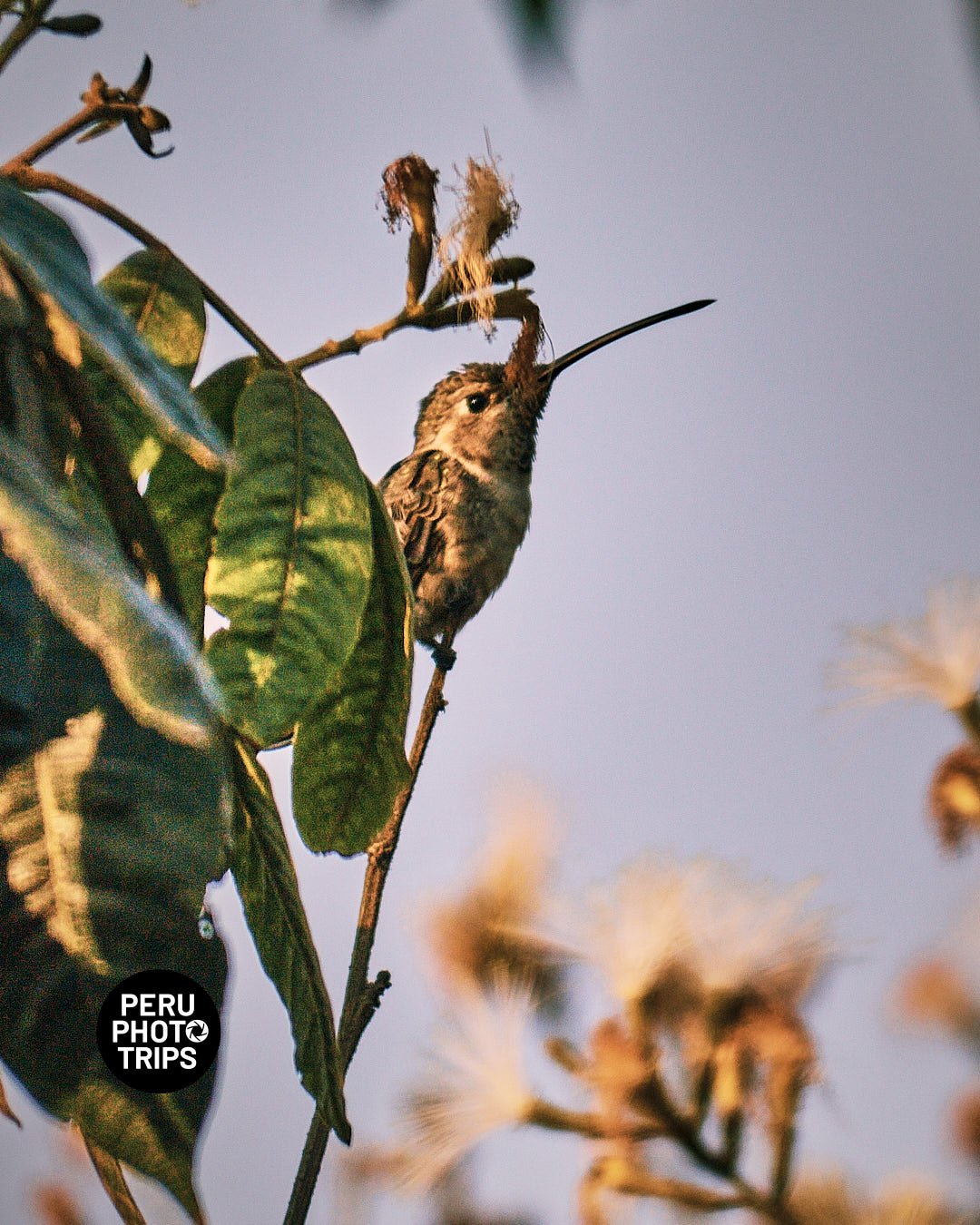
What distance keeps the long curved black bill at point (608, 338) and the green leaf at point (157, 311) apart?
2.26 ft

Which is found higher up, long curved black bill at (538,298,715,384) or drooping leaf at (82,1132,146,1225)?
long curved black bill at (538,298,715,384)

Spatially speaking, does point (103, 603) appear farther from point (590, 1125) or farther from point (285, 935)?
point (590, 1125)

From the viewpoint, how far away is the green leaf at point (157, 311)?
2.43 ft

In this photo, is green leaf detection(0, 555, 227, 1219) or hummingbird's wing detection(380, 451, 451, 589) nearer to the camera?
green leaf detection(0, 555, 227, 1219)

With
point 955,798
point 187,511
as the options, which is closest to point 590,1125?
point 955,798

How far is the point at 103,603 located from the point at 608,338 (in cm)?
117

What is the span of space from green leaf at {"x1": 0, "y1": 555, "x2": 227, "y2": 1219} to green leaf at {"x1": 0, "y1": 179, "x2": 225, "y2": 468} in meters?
0.10

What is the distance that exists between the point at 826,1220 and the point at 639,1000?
9.4 inches

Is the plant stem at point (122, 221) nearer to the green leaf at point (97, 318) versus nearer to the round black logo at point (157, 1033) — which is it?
the green leaf at point (97, 318)

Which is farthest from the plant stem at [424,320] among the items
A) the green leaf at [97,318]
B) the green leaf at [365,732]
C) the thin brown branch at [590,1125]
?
the thin brown branch at [590,1125]

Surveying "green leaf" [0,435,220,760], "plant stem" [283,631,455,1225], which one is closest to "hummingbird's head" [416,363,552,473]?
"plant stem" [283,631,455,1225]

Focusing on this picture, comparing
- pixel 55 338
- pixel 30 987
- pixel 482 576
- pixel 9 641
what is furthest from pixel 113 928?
pixel 482 576

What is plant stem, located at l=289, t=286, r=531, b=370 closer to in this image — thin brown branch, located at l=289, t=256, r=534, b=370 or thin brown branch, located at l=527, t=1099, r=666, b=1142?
thin brown branch, located at l=289, t=256, r=534, b=370

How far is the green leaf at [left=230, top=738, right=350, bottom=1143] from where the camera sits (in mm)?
625
